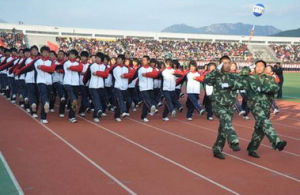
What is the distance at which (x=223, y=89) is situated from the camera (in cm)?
653

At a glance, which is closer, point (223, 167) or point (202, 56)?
point (223, 167)

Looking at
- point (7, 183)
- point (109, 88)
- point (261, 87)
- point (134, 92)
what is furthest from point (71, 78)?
point (261, 87)

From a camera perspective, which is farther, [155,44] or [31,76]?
[155,44]

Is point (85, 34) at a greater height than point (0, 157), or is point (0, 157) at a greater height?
point (85, 34)

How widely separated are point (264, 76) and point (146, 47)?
45536 mm

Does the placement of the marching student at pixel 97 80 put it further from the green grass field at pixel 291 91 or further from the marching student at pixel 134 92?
the green grass field at pixel 291 91

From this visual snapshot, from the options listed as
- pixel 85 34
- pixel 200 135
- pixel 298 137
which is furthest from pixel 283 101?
pixel 85 34

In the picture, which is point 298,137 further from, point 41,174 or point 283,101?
point 283,101

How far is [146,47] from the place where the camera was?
51719mm

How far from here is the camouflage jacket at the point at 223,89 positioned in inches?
256

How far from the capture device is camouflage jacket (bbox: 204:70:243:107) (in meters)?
6.51

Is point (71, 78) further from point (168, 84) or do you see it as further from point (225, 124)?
point (225, 124)

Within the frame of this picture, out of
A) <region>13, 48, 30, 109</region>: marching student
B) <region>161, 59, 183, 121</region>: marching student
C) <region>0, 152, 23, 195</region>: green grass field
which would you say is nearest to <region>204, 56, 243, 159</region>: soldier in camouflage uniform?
<region>0, 152, 23, 195</region>: green grass field

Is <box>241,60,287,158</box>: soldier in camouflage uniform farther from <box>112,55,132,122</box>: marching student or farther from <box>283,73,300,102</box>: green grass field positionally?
<box>283,73,300,102</box>: green grass field
